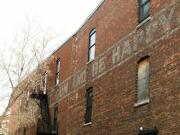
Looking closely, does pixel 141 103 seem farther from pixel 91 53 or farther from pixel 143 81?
pixel 91 53

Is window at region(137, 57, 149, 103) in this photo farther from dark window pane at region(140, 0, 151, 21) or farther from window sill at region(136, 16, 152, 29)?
dark window pane at region(140, 0, 151, 21)

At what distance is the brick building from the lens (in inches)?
658

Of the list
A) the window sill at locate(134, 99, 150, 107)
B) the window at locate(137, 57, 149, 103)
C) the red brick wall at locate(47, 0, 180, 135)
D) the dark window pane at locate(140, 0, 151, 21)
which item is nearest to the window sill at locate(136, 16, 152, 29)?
the red brick wall at locate(47, 0, 180, 135)

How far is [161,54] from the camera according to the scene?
56.9 feet

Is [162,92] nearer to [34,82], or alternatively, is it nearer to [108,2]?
[108,2]

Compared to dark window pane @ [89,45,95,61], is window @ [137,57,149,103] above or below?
below

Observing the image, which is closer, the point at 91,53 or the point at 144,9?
the point at 144,9

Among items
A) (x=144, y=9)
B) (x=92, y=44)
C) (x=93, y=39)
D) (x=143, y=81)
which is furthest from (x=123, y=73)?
(x=93, y=39)

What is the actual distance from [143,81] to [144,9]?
3394 mm

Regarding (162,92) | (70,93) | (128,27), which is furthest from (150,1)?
Result: (70,93)

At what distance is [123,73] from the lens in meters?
20.7

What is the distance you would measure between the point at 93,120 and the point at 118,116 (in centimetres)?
349

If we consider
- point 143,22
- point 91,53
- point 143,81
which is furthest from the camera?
point 91,53

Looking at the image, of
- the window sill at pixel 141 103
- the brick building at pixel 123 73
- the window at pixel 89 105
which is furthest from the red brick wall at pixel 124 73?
the window at pixel 89 105
